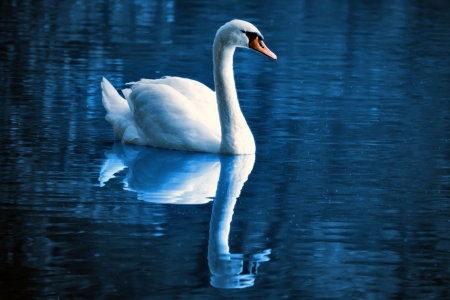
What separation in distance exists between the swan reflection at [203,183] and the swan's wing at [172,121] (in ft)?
0.35

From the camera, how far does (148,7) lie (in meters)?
22.4

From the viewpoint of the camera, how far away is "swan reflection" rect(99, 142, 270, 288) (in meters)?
5.91

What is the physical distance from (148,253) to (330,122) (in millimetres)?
4913

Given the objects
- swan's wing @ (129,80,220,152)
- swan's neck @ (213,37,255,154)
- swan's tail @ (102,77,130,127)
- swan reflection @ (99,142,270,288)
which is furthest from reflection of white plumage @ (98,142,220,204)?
swan's tail @ (102,77,130,127)

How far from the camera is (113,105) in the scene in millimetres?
10586

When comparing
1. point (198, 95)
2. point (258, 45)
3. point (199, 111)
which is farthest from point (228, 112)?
point (198, 95)

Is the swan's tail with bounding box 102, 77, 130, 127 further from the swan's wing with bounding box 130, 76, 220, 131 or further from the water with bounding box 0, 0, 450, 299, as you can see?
the swan's wing with bounding box 130, 76, 220, 131

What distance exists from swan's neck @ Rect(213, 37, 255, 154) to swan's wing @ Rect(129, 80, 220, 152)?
0.20m

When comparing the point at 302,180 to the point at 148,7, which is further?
the point at 148,7

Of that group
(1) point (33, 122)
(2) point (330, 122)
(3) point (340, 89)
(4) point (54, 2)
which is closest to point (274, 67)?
(3) point (340, 89)

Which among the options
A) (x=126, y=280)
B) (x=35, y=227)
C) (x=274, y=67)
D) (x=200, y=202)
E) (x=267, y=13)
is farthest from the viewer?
(x=267, y=13)

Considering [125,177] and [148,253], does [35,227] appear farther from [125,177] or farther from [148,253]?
[125,177]

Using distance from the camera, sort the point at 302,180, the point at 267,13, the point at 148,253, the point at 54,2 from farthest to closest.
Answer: the point at 54,2 < the point at 267,13 < the point at 302,180 < the point at 148,253

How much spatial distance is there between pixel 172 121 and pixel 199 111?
1.28ft
